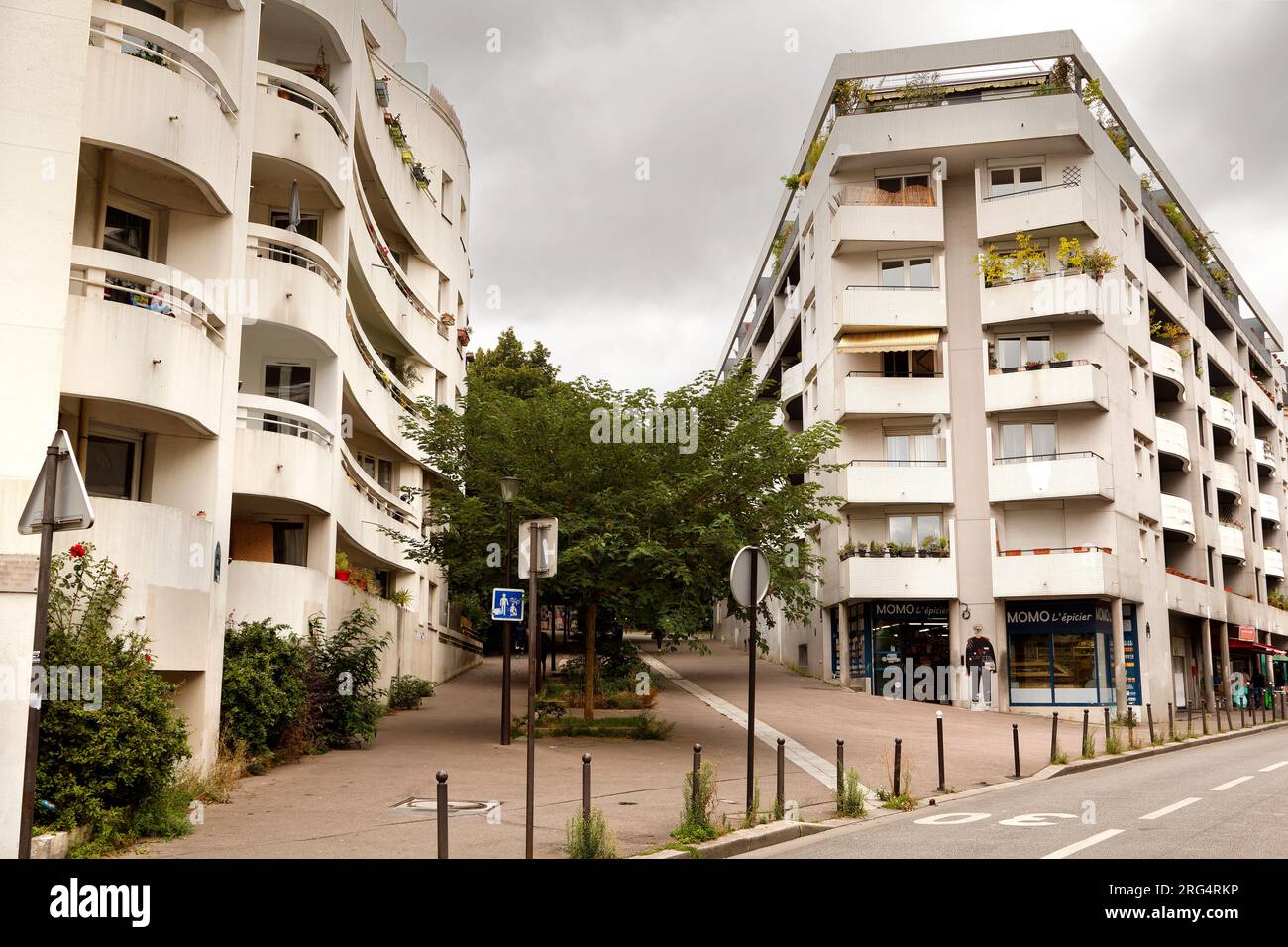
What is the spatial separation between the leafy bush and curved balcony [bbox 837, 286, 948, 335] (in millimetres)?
17265

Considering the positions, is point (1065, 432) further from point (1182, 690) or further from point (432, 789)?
point (432, 789)

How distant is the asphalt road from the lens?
10.3 meters

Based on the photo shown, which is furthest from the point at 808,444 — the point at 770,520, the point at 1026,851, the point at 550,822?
the point at 1026,851

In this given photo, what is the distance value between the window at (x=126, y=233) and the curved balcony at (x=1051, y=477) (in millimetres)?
26022

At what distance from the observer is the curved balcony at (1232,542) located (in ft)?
158

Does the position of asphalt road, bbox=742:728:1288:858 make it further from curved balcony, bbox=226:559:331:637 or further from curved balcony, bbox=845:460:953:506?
curved balcony, bbox=845:460:953:506

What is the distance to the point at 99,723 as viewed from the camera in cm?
1139

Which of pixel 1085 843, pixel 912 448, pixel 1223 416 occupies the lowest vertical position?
pixel 1085 843

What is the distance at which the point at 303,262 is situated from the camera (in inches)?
845

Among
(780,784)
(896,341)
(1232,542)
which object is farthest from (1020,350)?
(780,784)

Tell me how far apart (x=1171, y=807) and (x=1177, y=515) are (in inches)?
1245

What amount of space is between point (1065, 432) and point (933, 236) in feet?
23.7

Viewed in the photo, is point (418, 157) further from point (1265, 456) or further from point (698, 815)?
point (1265, 456)

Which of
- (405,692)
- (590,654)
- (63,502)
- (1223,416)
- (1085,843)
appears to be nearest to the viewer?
(63,502)
